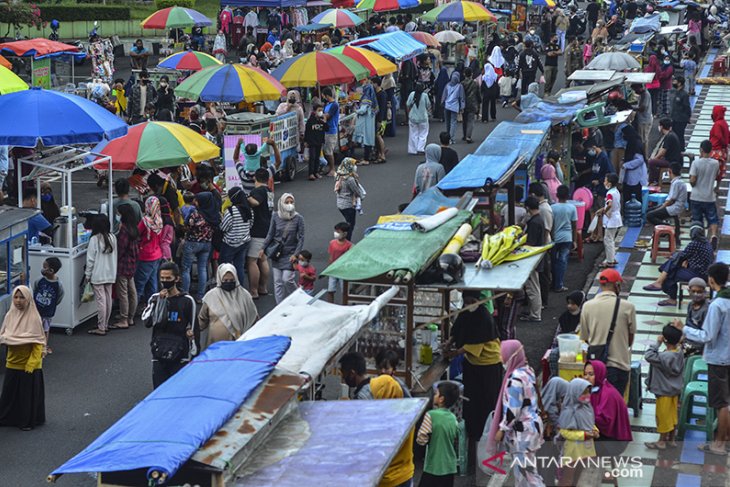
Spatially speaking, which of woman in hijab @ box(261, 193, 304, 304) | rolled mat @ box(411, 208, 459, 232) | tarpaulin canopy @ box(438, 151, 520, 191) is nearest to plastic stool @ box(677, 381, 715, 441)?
rolled mat @ box(411, 208, 459, 232)

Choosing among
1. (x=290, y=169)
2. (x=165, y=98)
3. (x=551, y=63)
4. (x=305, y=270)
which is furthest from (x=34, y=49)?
(x=305, y=270)

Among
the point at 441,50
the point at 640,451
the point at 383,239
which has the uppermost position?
the point at 441,50

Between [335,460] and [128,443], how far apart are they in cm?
121

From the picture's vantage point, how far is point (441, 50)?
32.2 meters

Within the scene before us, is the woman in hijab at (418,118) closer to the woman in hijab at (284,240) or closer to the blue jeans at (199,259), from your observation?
the blue jeans at (199,259)

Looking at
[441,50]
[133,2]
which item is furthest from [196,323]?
[133,2]

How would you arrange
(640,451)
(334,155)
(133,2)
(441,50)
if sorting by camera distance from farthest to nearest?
(133,2)
(441,50)
(334,155)
(640,451)

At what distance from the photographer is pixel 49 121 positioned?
14.2 meters

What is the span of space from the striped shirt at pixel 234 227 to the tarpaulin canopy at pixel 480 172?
255cm

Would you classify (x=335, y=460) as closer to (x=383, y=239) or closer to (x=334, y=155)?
(x=383, y=239)

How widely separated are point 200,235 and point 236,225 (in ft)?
1.47

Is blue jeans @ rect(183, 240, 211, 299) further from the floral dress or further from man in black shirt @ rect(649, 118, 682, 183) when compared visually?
man in black shirt @ rect(649, 118, 682, 183)

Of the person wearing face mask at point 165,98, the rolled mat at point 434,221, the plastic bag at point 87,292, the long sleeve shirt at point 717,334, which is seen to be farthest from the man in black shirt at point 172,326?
the person wearing face mask at point 165,98

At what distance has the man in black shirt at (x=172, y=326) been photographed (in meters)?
11.3
